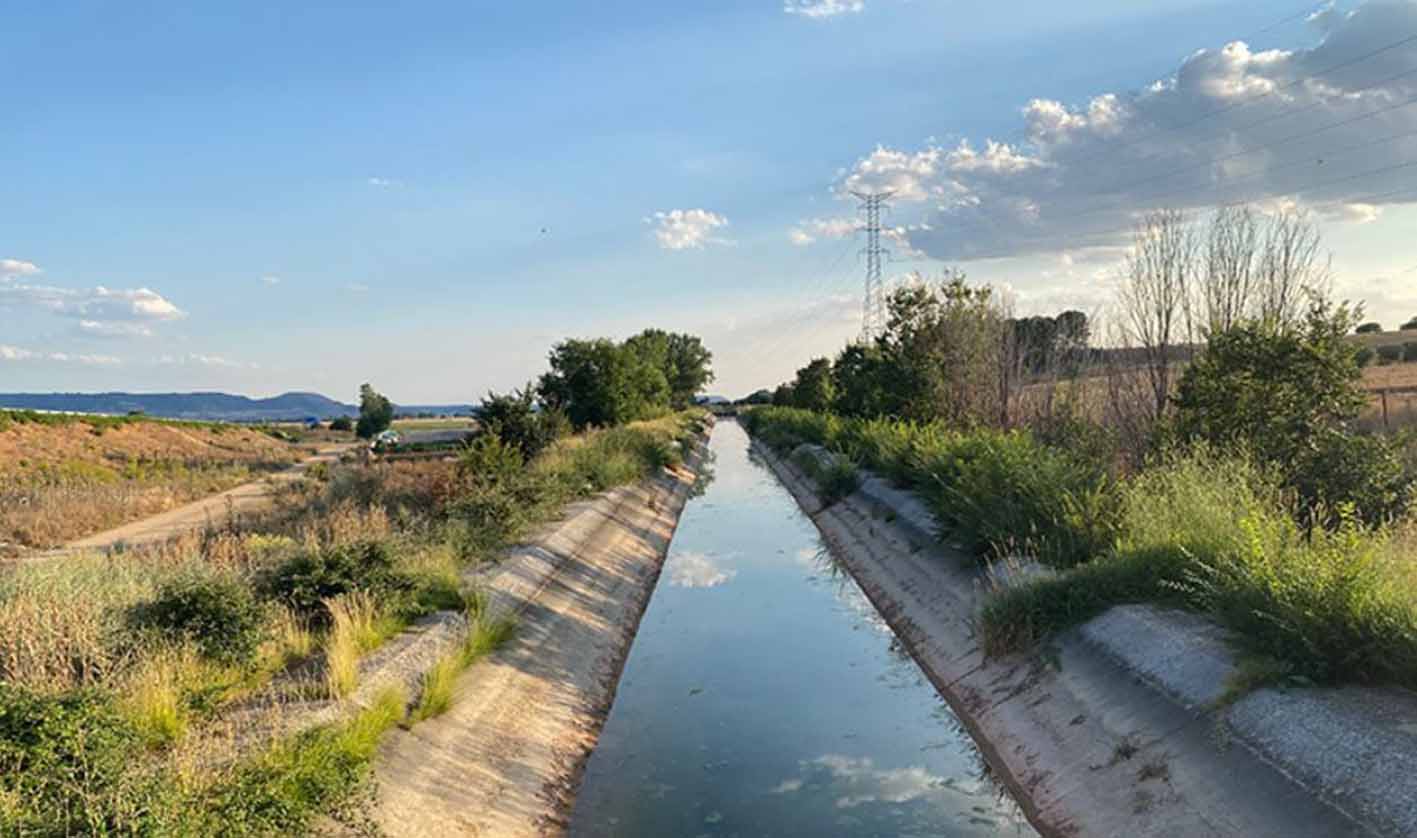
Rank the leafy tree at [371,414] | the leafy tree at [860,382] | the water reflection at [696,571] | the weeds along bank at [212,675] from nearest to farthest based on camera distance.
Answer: the weeds along bank at [212,675] → the water reflection at [696,571] → the leafy tree at [860,382] → the leafy tree at [371,414]

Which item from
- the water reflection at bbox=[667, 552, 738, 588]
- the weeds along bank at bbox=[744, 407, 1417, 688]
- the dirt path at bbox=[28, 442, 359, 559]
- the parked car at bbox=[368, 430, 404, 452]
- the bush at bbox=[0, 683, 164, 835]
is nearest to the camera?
the bush at bbox=[0, 683, 164, 835]

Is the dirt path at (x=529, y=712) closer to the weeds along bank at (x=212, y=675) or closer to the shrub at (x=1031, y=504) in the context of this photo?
the weeds along bank at (x=212, y=675)

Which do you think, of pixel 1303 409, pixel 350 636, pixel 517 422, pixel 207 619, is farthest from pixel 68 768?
pixel 517 422

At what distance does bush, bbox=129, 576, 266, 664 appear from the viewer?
8.53m

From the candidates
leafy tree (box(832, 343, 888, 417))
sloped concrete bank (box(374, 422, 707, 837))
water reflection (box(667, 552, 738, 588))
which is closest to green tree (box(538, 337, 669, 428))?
leafy tree (box(832, 343, 888, 417))

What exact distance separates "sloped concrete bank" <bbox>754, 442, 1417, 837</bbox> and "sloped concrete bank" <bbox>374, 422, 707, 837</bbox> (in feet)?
15.7

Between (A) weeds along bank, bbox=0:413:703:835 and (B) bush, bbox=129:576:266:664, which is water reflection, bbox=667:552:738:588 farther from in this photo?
(B) bush, bbox=129:576:266:664

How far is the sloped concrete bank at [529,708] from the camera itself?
7.59 m

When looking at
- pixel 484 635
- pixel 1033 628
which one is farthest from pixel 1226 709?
pixel 484 635

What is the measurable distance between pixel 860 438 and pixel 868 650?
16.9 meters

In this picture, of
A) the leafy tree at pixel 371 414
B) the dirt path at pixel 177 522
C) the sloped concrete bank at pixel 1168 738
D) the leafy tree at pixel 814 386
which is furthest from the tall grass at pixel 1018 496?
the leafy tree at pixel 371 414

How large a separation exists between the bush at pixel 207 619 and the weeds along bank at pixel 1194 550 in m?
8.63

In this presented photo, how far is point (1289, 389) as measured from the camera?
12.3 m

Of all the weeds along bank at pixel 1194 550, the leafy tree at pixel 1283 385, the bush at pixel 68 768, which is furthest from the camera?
the leafy tree at pixel 1283 385
